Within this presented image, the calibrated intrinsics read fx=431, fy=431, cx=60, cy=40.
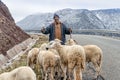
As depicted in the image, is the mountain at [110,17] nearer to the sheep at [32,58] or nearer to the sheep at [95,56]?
the sheep at [32,58]

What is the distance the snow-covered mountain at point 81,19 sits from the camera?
124 meters

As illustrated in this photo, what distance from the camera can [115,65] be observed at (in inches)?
754

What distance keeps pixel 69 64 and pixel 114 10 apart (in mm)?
150619

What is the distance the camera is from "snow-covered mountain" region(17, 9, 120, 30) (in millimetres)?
124425

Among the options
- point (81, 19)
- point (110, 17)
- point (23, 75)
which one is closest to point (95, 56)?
point (23, 75)

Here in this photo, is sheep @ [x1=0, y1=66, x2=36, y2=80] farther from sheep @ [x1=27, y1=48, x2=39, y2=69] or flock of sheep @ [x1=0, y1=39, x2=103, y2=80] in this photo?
sheep @ [x1=27, y1=48, x2=39, y2=69]

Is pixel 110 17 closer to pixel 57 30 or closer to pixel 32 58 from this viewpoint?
pixel 32 58

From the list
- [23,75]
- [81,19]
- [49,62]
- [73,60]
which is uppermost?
[23,75]

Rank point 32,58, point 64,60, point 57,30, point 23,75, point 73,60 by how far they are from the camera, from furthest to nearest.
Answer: point 32,58 → point 57,30 → point 64,60 → point 73,60 → point 23,75

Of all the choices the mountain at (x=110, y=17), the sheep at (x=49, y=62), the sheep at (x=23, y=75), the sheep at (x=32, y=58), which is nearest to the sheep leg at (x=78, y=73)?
the sheep at (x=49, y=62)

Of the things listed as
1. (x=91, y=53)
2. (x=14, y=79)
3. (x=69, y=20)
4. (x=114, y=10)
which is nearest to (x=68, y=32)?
(x=91, y=53)

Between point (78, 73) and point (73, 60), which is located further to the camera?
point (73, 60)

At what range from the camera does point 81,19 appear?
127312 mm

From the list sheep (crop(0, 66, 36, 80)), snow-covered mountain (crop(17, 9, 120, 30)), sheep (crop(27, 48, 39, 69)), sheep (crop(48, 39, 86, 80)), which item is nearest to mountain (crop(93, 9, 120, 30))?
snow-covered mountain (crop(17, 9, 120, 30))
